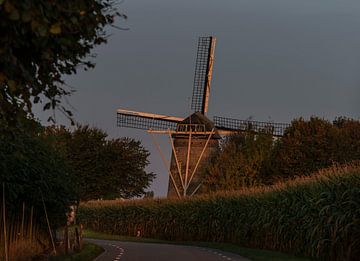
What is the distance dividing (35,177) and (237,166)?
46636mm

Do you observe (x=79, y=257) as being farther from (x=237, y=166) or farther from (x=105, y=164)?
(x=105, y=164)

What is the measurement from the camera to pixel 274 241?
35.4 metres

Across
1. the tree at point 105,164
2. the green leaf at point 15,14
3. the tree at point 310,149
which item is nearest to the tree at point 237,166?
the tree at point 310,149

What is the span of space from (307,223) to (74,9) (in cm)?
2363

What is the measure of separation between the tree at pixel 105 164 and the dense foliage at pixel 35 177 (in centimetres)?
4467

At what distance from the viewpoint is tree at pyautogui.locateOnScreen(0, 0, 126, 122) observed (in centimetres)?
564

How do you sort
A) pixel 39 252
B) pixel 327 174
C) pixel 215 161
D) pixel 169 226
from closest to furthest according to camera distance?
1. pixel 39 252
2. pixel 327 174
3. pixel 169 226
4. pixel 215 161

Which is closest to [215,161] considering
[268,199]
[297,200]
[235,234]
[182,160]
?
[182,160]

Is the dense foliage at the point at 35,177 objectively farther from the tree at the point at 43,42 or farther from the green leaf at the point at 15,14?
the green leaf at the point at 15,14

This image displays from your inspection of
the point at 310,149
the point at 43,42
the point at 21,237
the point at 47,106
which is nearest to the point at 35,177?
the point at 21,237

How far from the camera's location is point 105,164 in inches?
2963

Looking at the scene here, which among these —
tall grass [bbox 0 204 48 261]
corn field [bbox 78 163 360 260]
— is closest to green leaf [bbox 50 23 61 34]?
tall grass [bbox 0 204 48 261]

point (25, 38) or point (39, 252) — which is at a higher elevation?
point (25, 38)

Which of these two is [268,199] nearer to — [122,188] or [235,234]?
[235,234]
